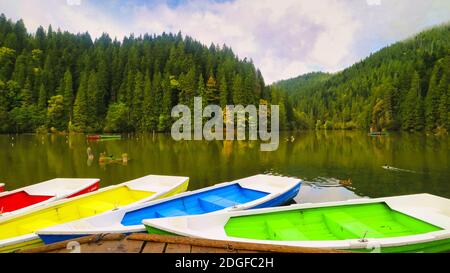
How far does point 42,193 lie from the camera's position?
1022 centimetres

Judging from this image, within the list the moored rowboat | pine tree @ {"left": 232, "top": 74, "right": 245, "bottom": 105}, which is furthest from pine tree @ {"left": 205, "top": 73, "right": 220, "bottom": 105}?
the moored rowboat

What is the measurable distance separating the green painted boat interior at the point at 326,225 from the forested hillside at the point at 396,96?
35657mm

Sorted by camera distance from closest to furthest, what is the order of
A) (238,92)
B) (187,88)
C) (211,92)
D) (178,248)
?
(178,248), (238,92), (187,88), (211,92)

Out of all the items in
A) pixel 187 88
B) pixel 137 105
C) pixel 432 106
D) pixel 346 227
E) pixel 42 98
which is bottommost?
pixel 346 227

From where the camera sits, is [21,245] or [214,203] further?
[214,203]

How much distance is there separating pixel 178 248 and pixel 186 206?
5.81 meters

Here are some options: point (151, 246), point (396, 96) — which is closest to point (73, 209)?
point (151, 246)

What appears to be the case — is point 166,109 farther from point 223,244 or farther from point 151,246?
point 223,244

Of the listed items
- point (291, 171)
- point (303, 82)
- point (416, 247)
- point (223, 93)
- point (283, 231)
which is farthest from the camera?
point (303, 82)

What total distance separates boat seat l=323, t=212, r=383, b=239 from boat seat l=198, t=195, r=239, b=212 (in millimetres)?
2749

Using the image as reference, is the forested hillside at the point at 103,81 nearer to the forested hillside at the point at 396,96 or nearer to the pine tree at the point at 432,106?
the forested hillside at the point at 396,96

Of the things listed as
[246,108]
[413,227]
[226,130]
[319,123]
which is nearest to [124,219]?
[413,227]

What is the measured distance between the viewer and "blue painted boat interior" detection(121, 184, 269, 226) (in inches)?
293

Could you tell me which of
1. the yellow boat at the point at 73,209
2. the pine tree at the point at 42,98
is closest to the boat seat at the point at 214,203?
the yellow boat at the point at 73,209
